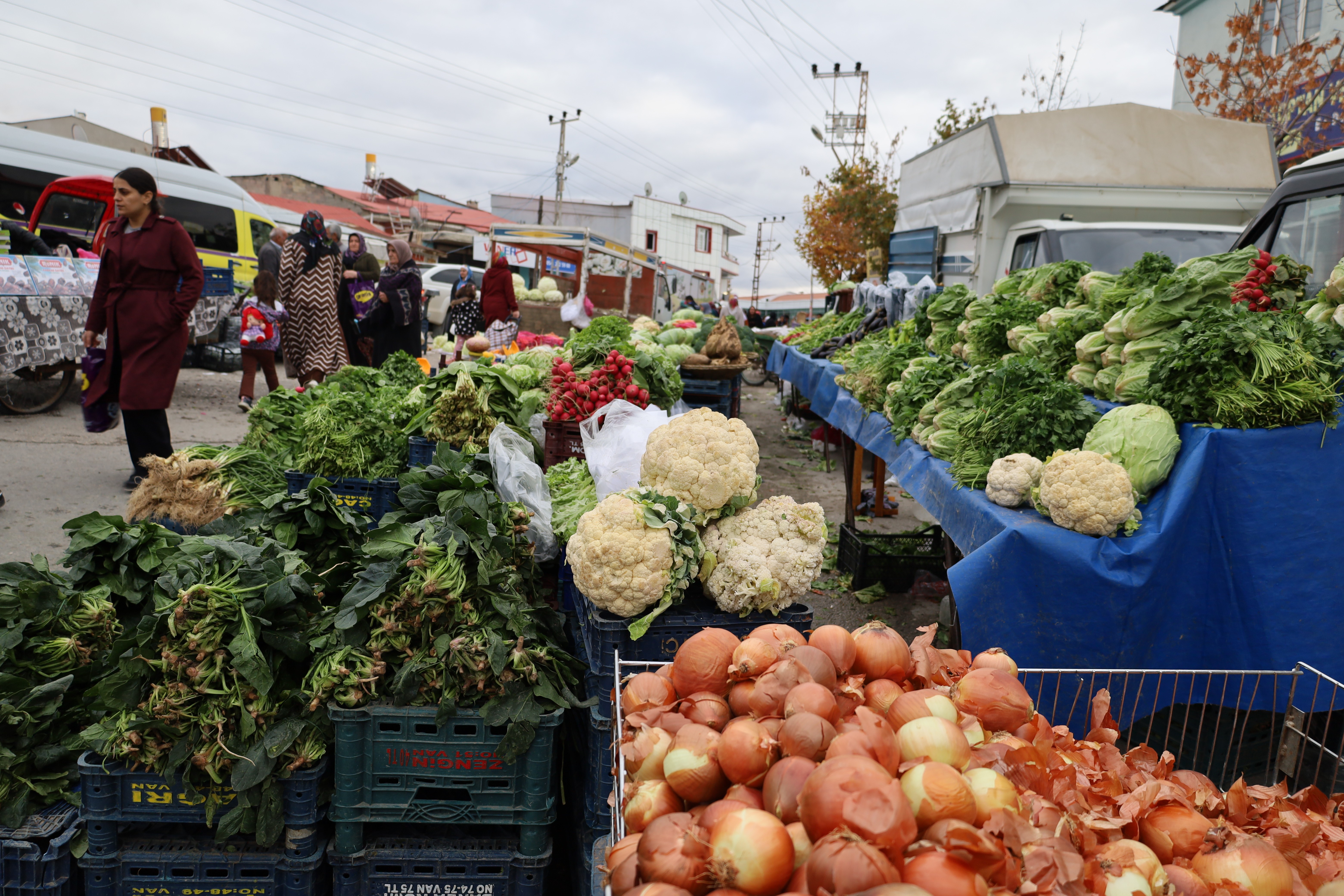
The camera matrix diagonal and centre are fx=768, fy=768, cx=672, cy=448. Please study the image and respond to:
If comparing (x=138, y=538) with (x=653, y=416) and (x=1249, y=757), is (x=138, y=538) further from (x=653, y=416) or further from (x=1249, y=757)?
(x=1249, y=757)

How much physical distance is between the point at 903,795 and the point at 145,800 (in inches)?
85.9

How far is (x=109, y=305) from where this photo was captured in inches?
217

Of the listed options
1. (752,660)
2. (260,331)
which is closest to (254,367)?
(260,331)

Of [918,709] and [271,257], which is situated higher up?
[271,257]

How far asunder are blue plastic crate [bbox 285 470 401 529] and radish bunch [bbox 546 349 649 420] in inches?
38.6

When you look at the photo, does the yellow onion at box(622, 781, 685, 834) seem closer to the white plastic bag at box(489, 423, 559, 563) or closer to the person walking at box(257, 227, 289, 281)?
the white plastic bag at box(489, 423, 559, 563)

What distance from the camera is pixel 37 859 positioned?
220 centimetres

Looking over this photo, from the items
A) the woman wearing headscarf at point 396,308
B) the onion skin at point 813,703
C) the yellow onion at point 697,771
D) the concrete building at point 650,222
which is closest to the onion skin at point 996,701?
the onion skin at point 813,703

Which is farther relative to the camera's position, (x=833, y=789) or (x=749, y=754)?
(x=749, y=754)

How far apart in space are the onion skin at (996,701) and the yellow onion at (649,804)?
682mm

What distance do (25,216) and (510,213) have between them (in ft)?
141

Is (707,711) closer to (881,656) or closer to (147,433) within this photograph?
(881,656)

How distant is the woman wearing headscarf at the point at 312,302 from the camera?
8188 millimetres

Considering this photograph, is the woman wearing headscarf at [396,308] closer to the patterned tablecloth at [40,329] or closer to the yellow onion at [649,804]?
the patterned tablecloth at [40,329]
